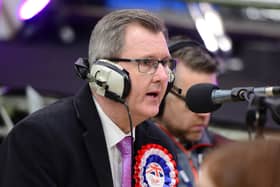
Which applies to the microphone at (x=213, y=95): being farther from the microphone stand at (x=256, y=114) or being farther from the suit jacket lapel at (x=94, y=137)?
the suit jacket lapel at (x=94, y=137)

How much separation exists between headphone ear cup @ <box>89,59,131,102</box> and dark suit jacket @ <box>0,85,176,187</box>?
0.29ft

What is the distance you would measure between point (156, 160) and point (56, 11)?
169 inches

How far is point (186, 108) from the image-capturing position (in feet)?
9.32

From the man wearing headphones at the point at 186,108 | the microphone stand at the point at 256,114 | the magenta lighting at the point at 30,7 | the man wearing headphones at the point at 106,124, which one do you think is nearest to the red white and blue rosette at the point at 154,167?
the man wearing headphones at the point at 106,124

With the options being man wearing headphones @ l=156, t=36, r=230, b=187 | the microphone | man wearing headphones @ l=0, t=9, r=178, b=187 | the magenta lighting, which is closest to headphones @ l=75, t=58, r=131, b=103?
man wearing headphones @ l=0, t=9, r=178, b=187

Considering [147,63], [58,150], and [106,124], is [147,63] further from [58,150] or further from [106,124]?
[58,150]

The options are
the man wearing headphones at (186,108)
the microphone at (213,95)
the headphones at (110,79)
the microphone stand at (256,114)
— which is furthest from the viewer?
the man wearing headphones at (186,108)

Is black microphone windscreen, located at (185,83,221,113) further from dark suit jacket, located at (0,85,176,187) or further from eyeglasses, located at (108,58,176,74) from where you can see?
dark suit jacket, located at (0,85,176,187)

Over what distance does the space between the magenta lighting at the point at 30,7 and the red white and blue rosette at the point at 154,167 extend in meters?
2.44

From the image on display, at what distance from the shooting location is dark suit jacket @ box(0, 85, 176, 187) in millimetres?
2055

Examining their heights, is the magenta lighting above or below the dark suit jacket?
above

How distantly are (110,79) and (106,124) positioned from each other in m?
0.16

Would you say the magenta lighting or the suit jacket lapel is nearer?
the suit jacket lapel

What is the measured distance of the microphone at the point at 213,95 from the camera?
178 centimetres
